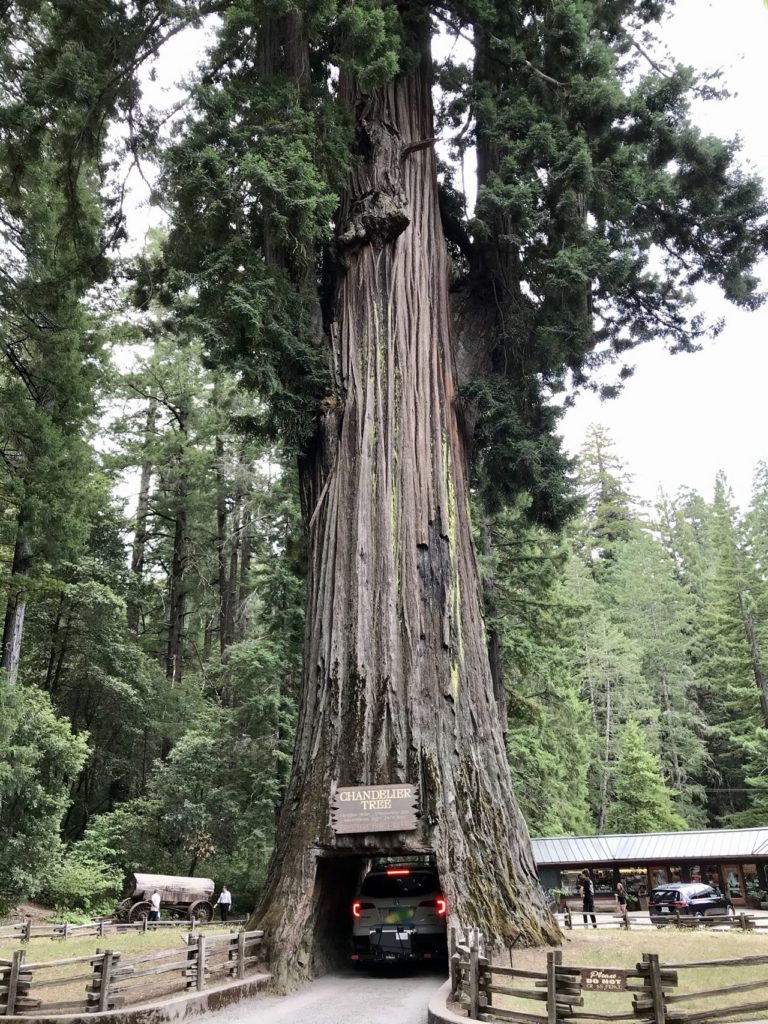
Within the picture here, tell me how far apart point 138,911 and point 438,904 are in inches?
458

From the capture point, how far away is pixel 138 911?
1812 cm

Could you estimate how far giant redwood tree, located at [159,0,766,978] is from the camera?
9.41 m

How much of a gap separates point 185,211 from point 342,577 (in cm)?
544

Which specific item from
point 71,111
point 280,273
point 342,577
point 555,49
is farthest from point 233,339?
point 555,49

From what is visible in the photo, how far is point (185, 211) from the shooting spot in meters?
11.1

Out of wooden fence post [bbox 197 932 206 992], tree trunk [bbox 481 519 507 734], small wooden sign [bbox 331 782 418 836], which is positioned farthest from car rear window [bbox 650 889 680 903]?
wooden fence post [bbox 197 932 206 992]

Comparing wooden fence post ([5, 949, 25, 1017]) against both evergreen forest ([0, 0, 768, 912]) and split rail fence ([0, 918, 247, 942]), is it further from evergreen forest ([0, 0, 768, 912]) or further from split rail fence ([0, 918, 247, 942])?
split rail fence ([0, 918, 247, 942])

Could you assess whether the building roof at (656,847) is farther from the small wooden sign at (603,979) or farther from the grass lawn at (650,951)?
the small wooden sign at (603,979)

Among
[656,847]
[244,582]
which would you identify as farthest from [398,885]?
[244,582]

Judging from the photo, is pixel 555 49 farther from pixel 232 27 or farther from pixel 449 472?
pixel 449 472

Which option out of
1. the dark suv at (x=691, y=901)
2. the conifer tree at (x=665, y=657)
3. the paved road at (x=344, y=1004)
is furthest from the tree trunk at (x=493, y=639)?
the conifer tree at (x=665, y=657)

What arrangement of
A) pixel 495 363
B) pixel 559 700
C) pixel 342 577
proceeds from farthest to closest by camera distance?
pixel 559 700 < pixel 495 363 < pixel 342 577

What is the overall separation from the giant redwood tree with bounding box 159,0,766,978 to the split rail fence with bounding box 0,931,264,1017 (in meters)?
0.58

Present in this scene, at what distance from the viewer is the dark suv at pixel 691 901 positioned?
21516 millimetres
